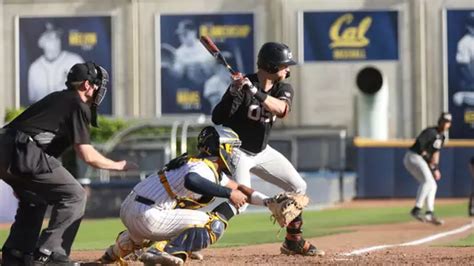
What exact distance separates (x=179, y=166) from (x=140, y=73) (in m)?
31.4

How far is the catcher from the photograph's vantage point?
9.52 m

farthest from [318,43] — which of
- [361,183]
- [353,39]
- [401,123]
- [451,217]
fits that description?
[451,217]

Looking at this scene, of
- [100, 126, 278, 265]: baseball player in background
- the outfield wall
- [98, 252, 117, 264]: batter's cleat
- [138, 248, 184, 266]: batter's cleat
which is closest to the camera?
[138, 248, 184, 266]: batter's cleat

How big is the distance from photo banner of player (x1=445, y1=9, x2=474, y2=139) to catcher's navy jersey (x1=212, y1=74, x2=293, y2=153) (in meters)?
29.2

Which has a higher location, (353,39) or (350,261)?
(353,39)

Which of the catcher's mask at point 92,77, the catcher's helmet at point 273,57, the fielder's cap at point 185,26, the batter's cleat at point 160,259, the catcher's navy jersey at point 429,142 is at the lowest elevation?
the batter's cleat at point 160,259

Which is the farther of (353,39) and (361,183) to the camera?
(353,39)

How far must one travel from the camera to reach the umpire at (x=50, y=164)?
984 centimetres

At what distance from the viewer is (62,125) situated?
32.5ft

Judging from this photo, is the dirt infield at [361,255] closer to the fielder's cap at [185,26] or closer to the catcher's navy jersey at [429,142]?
Answer: the catcher's navy jersey at [429,142]

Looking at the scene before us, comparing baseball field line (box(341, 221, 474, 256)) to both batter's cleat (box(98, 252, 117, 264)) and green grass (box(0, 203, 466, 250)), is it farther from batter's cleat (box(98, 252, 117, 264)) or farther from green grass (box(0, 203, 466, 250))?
batter's cleat (box(98, 252, 117, 264))

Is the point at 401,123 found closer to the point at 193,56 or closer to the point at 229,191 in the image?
the point at 193,56

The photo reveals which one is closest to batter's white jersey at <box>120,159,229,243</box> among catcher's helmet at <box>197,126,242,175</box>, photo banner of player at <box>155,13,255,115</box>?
catcher's helmet at <box>197,126,242,175</box>

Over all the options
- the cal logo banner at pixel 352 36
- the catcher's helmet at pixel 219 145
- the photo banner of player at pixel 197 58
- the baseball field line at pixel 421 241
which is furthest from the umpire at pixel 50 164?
the cal logo banner at pixel 352 36
